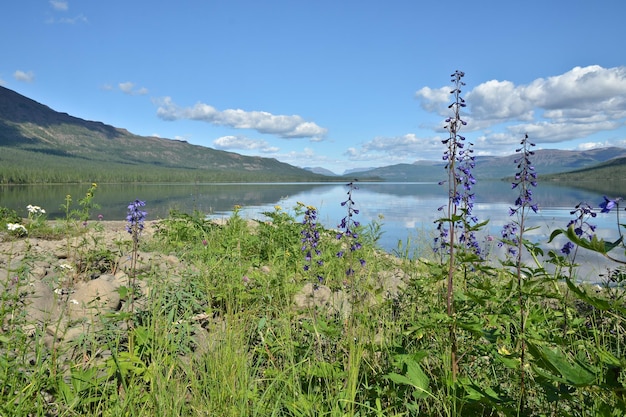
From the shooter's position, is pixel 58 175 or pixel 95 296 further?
pixel 58 175

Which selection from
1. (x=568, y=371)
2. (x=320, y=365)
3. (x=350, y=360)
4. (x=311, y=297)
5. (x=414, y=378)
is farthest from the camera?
(x=311, y=297)

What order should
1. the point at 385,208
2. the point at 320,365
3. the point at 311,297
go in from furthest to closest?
the point at 385,208
the point at 311,297
the point at 320,365

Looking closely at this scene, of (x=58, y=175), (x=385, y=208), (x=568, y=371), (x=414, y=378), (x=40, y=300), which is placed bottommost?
(x=385, y=208)

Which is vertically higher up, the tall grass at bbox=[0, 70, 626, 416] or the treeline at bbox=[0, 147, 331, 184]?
the treeline at bbox=[0, 147, 331, 184]

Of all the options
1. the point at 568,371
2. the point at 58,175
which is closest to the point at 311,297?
the point at 568,371

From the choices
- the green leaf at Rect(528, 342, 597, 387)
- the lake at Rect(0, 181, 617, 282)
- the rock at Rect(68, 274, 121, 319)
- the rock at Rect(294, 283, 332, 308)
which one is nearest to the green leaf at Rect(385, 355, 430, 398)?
the green leaf at Rect(528, 342, 597, 387)

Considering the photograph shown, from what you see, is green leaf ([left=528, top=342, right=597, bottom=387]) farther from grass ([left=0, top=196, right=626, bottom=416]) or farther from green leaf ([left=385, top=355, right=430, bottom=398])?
green leaf ([left=385, top=355, right=430, bottom=398])

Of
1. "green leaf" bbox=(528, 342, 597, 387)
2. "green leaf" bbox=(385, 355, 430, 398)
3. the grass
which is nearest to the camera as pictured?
"green leaf" bbox=(528, 342, 597, 387)

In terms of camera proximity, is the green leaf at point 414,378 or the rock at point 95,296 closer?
the green leaf at point 414,378

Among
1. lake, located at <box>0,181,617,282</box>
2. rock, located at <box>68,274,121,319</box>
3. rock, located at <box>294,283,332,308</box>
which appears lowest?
lake, located at <box>0,181,617,282</box>

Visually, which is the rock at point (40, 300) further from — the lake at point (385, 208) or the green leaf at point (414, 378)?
the lake at point (385, 208)

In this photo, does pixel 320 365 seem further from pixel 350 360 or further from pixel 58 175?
pixel 58 175

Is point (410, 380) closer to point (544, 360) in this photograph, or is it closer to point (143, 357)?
point (544, 360)

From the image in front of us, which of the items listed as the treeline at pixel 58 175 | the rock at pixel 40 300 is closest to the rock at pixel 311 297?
the rock at pixel 40 300
